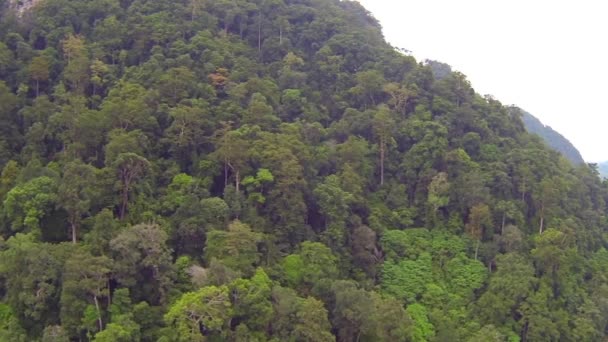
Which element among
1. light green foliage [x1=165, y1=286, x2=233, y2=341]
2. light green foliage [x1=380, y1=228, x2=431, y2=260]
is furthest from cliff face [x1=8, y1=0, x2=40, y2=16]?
light green foliage [x1=380, y1=228, x2=431, y2=260]

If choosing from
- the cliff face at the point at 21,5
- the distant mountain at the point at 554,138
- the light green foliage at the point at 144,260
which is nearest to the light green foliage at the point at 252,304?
the light green foliage at the point at 144,260

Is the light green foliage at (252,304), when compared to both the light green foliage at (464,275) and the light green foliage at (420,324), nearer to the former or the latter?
the light green foliage at (420,324)

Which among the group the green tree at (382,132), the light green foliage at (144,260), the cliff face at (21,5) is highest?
the cliff face at (21,5)

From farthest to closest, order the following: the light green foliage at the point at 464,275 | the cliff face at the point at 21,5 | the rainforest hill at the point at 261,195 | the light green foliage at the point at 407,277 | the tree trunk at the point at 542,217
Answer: the cliff face at the point at 21,5, the tree trunk at the point at 542,217, the light green foliage at the point at 464,275, the light green foliage at the point at 407,277, the rainforest hill at the point at 261,195

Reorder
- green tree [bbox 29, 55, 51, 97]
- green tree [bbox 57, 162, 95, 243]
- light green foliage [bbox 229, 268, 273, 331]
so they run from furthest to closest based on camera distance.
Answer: green tree [bbox 29, 55, 51, 97]
green tree [bbox 57, 162, 95, 243]
light green foliage [bbox 229, 268, 273, 331]

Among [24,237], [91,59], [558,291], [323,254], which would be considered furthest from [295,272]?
[91,59]

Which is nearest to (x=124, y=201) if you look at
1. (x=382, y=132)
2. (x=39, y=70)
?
(x=39, y=70)

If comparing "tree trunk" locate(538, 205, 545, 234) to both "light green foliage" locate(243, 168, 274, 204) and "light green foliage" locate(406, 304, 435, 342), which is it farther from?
"light green foliage" locate(243, 168, 274, 204)

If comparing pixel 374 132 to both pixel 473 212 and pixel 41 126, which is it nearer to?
pixel 473 212
